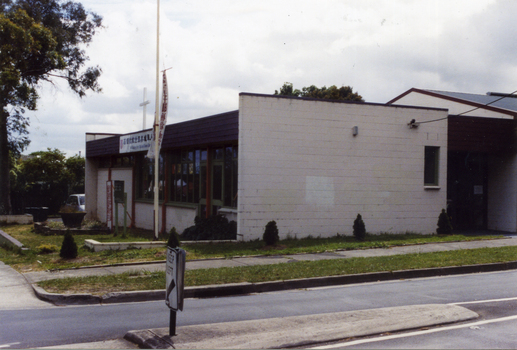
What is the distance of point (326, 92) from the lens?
43312mm

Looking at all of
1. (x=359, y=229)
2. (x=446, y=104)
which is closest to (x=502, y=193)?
(x=446, y=104)

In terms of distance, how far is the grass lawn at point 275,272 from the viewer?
9.88 metres

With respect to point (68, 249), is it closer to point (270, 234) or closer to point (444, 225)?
point (270, 234)

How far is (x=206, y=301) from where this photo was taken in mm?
9172

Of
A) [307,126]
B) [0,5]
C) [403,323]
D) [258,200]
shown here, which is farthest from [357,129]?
[0,5]

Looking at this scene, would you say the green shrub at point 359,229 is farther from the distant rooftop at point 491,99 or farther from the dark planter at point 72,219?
the dark planter at point 72,219

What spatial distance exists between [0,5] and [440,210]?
24.0 metres

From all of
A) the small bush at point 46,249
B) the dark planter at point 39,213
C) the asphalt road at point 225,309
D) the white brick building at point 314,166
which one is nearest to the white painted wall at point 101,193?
the dark planter at point 39,213

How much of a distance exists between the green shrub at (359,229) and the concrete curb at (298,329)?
354 inches

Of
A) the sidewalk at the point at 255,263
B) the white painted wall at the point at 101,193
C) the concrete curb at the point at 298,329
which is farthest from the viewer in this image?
the white painted wall at the point at 101,193

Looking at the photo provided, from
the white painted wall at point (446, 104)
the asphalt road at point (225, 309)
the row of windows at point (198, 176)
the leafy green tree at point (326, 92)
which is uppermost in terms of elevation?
the leafy green tree at point (326, 92)

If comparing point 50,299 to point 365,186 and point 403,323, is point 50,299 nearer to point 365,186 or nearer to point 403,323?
point 403,323

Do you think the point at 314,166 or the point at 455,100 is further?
the point at 455,100

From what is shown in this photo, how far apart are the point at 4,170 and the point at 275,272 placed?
23.7 metres
